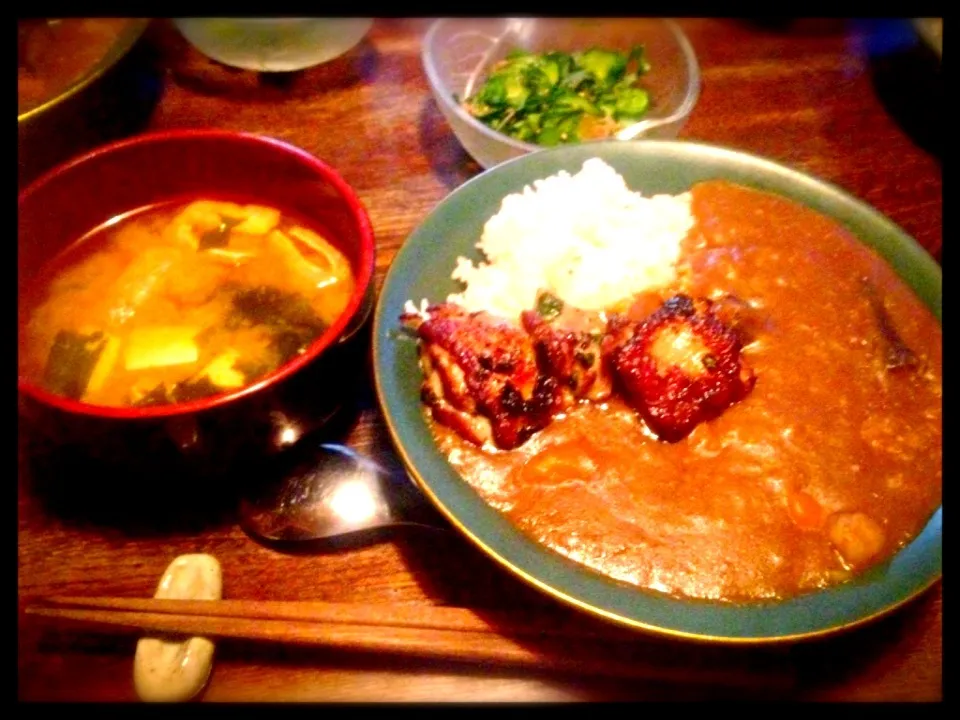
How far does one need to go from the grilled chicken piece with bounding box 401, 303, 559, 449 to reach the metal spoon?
0.83 feet

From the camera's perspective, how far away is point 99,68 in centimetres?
259

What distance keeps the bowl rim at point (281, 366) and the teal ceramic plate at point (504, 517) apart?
0.16 m

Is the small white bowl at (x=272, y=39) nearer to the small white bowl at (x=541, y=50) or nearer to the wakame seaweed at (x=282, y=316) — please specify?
the small white bowl at (x=541, y=50)

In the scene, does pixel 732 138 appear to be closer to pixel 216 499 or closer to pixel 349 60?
pixel 349 60

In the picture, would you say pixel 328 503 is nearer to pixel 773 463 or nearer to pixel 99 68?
pixel 773 463

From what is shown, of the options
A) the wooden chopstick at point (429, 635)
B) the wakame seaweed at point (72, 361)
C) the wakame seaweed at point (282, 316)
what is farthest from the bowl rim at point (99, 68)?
the wooden chopstick at point (429, 635)

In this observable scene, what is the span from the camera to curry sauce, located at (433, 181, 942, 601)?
1.81 m

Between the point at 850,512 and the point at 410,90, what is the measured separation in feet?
8.46

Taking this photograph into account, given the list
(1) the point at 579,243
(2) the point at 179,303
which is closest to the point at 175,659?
(2) the point at 179,303

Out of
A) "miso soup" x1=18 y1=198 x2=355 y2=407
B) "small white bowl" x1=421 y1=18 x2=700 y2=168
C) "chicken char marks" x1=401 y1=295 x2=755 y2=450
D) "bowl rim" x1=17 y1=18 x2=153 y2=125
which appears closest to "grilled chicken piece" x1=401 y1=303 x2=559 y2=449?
"chicken char marks" x1=401 y1=295 x2=755 y2=450

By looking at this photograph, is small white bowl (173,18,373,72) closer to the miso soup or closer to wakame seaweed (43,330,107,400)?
the miso soup

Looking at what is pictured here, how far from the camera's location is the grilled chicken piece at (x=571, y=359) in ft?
6.77

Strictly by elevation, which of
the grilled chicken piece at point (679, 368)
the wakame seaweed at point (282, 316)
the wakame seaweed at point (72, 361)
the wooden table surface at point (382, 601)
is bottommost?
the wooden table surface at point (382, 601)

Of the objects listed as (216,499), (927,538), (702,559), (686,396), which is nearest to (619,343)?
(686,396)
